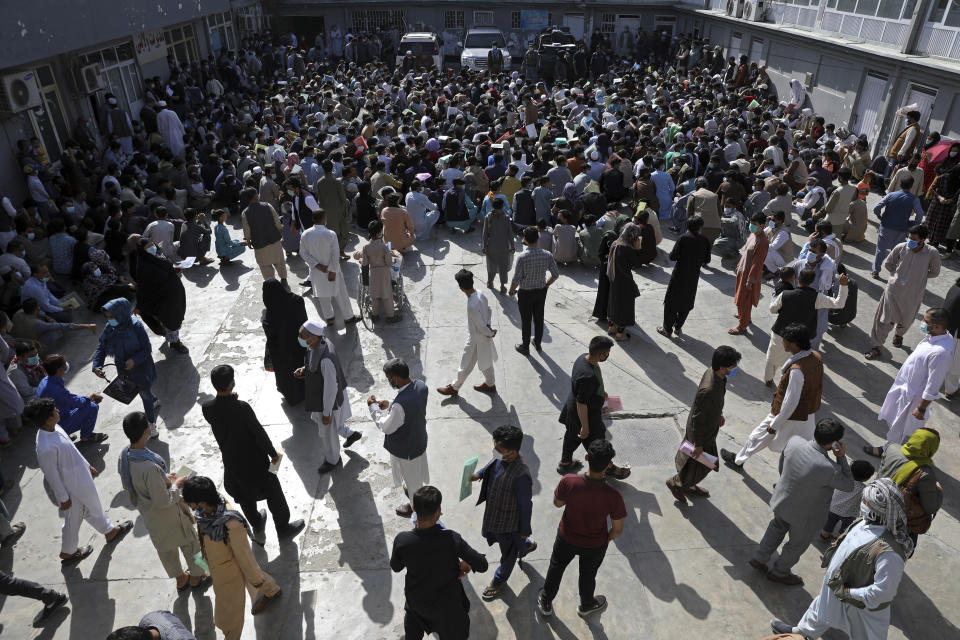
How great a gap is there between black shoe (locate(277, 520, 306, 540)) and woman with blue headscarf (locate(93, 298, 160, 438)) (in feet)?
6.17

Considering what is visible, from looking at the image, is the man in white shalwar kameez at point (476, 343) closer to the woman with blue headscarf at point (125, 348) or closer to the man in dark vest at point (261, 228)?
the woman with blue headscarf at point (125, 348)

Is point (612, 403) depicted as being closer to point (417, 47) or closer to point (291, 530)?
point (291, 530)

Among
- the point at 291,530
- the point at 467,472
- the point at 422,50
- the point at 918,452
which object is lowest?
the point at 291,530

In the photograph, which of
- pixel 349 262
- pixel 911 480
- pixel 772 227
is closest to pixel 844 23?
pixel 772 227

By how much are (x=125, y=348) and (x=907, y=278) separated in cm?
845

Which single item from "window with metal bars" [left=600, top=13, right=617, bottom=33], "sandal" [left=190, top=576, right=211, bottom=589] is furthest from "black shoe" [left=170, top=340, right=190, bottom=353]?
"window with metal bars" [left=600, top=13, right=617, bottom=33]

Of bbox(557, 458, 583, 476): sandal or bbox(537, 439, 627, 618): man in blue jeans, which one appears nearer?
bbox(537, 439, 627, 618): man in blue jeans

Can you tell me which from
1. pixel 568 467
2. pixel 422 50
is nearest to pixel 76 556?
pixel 568 467

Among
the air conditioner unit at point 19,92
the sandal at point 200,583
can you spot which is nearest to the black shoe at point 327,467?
the sandal at point 200,583

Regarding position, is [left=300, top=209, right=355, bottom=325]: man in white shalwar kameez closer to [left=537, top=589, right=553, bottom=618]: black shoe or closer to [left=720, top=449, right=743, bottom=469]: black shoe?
[left=537, top=589, right=553, bottom=618]: black shoe

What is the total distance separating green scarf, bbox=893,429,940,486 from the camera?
13.3 feet

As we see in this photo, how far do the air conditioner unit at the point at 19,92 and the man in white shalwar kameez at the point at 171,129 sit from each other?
116 inches

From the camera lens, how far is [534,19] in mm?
28641

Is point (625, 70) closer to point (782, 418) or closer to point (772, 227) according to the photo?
point (772, 227)
